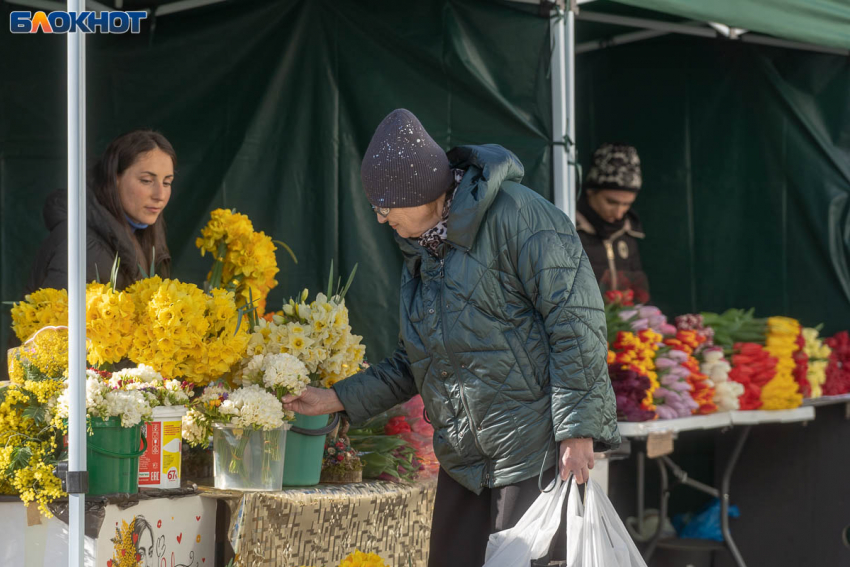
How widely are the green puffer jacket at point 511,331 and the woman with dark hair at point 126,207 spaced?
1232mm

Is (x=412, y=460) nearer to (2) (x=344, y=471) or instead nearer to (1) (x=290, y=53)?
(2) (x=344, y=471)

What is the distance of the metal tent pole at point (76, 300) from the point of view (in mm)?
2250

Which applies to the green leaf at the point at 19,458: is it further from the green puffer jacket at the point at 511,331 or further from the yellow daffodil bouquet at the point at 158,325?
the green puffer jacket at the point at 511,331

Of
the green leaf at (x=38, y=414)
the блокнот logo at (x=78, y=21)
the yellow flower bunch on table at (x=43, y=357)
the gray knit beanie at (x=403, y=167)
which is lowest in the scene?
the green leaf at (x=38, y=414)

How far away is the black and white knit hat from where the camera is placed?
198 inches

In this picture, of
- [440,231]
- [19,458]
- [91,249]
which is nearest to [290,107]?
[91,249]

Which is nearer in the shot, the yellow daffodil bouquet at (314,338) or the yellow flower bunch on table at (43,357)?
the yellow flower bunch on table at (43,357)

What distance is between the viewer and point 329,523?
2848mm

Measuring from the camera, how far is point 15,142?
4.11 meters

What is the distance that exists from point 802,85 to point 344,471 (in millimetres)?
3686

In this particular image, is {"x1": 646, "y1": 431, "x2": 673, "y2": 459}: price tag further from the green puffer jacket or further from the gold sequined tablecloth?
the green puffer jacket

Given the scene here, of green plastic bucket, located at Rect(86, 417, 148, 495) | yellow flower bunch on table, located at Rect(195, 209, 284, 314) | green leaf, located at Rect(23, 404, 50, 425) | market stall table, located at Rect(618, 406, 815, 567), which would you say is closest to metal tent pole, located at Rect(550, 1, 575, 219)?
market stall table, located at Rect(618, 406, 815, 567)

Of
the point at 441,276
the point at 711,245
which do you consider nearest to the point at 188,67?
the point at 441,276

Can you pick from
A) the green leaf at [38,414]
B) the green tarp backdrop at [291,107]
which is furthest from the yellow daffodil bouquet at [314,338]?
the green tarp backdrop at [291,107]
